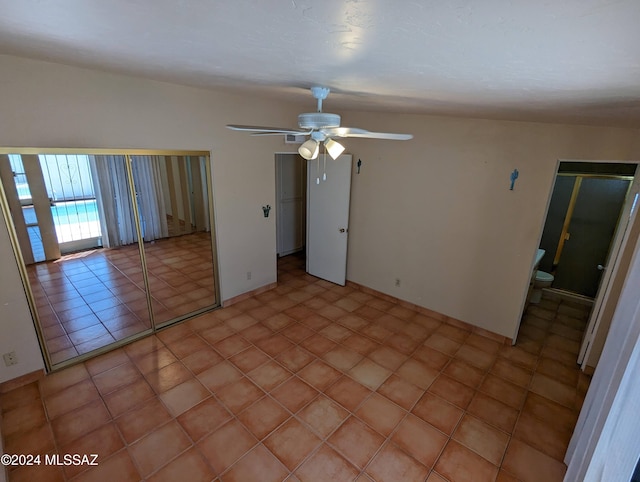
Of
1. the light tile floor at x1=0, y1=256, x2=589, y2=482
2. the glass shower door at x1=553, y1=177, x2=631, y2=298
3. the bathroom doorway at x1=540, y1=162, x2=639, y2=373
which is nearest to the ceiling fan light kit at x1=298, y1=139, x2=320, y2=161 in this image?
the light tile floor at x1=0, y1=256, x2=589, y2=482

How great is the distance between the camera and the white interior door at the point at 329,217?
14.4 ft

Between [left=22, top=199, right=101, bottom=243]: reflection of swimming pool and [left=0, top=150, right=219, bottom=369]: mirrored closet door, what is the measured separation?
0.01 meters

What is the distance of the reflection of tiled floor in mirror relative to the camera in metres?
3.33

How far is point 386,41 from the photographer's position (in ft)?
3.27

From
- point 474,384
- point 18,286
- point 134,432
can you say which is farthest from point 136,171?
point 474,384

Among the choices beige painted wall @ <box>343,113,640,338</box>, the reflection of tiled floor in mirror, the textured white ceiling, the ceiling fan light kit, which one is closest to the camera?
the textured white ceiling

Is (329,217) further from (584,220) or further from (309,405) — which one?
(584,220)

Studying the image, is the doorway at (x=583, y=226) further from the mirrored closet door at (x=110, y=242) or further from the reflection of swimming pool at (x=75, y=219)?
the reflection of swimming pool at (x=75, y=219)

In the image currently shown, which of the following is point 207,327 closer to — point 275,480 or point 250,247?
point 250,247

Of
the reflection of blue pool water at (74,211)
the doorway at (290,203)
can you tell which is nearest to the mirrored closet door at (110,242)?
the reflection of blue pool water at (74,211)

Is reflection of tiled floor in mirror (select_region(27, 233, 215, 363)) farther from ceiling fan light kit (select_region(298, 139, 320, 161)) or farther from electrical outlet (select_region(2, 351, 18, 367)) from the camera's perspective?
ceiling fan light kit (select_region(298, 139, 320, 161))

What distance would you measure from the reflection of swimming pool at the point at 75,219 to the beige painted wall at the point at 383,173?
1454 millimetres

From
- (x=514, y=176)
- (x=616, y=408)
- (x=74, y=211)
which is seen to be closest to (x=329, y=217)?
(x=514, y=176)

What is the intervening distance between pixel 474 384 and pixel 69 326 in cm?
426
